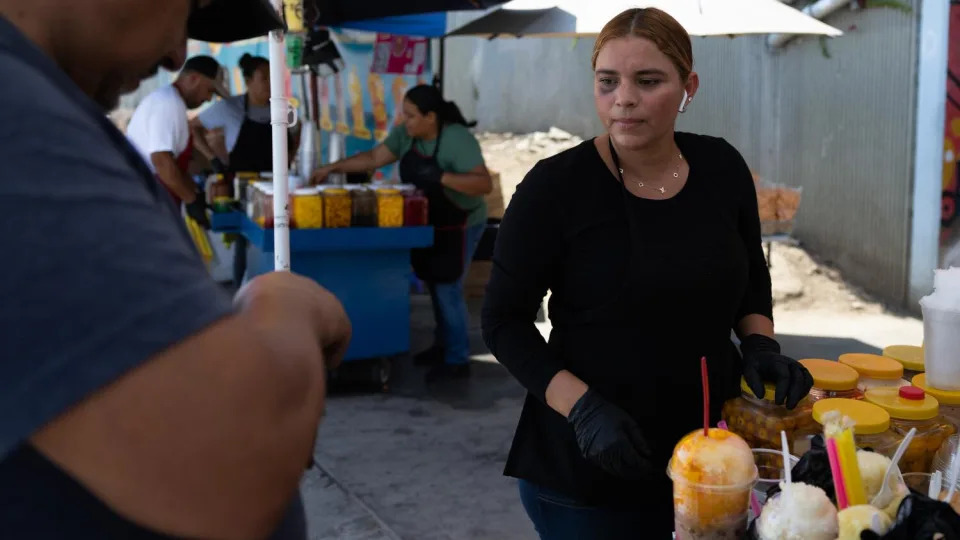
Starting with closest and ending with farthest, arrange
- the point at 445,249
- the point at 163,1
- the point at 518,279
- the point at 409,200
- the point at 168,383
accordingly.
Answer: the point at 168,383 → the point at 163,1 → the point at 518,279 → the point at 409,200 → the point at 445,249

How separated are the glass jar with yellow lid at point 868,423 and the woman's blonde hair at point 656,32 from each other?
837 millimetres

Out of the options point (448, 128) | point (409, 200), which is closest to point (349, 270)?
point (409, 200)

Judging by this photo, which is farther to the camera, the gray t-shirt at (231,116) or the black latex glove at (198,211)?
the gray t-shirt at (231,116)

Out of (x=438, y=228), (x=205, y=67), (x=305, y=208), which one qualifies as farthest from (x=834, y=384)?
(x=205, y=67)

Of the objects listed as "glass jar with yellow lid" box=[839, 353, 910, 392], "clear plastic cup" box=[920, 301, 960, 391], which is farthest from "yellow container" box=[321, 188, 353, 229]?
"clear plastic cup" box=[920, 301, 960, 391]

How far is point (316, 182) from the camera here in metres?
6.07

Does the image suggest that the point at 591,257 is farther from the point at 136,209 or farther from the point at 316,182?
the point at 316,182

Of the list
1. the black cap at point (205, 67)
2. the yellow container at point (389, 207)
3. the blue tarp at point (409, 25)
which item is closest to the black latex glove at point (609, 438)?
the yellow container at point (389, 207)

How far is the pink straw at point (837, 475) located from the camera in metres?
1.44

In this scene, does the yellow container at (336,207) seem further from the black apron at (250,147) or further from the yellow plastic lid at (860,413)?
the yellow plastic lid at (860,413)

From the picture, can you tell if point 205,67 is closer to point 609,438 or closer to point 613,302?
point 613,302

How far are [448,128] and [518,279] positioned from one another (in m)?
4.23

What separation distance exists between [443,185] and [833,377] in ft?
13.9

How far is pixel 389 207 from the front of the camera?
584cm
